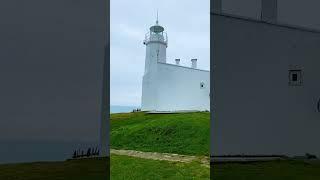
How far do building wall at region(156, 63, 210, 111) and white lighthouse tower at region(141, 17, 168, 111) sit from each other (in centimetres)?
61

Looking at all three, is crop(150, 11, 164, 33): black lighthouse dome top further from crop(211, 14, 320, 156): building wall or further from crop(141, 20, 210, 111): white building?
crop(211, 14, 320, 156): building wall

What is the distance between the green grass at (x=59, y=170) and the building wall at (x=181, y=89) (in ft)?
54.9

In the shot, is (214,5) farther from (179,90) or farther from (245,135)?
(179,90)

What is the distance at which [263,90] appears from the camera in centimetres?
575

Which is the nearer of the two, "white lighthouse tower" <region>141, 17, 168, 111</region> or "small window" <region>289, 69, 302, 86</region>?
"small window" <region>289, 69, 302, 86</region>

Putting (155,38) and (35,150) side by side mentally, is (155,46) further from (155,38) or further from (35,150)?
(35,150)

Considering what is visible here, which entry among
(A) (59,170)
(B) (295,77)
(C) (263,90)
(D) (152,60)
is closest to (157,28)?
(D) (152,60)

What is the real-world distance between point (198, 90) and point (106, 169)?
1721cm

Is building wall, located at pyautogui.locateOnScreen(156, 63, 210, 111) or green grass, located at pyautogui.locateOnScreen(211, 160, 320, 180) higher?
building wall, located at pyautogui.locateOnScreen(156, 63, 210, 111)

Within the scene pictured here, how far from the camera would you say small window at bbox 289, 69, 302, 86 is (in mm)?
5551

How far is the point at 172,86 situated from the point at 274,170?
17.9 meters

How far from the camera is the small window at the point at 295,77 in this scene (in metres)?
5.55

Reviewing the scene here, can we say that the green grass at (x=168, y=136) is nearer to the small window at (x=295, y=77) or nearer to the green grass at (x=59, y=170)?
the small window at (x=295, y=77)

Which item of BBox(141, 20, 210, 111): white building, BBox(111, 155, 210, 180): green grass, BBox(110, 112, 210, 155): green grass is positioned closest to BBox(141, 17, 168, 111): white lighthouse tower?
BBox(141, 20, 210, 111): white building
